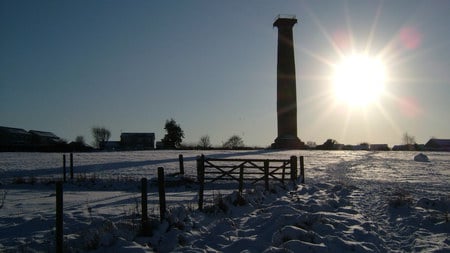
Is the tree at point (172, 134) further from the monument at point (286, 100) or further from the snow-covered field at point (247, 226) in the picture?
the snow-covered field at point (247, 226)

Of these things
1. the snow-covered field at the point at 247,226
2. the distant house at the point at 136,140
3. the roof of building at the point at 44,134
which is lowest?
the snow-covered field at the point at 247,226

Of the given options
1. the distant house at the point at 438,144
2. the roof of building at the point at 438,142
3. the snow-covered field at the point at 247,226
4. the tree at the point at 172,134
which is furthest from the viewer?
the roof of building at the point at 438,142

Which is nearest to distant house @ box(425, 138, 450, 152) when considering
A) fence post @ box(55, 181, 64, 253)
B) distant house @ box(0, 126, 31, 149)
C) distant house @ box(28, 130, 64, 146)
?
distant house @ box(28, 130, 64, 146)

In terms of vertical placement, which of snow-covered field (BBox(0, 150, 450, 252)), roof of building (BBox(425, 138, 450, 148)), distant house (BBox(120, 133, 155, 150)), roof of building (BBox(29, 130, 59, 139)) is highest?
roof of building (BBox(29, 130, 59, 139))

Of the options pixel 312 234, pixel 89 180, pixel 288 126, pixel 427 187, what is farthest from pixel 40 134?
pixel 312 234

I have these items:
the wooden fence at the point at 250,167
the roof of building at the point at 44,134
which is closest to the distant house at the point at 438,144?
the roof of building at the point at 44,134

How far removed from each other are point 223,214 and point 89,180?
14.7 meters

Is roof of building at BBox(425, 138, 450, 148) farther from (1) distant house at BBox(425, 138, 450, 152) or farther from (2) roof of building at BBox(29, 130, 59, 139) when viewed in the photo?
(2) roof of building at BBox(29, 130, 59, 139)

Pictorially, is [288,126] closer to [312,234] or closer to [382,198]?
[382,198]

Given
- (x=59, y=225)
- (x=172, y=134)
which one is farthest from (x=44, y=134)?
(x=59, y=225)

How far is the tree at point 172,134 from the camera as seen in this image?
89.8 m

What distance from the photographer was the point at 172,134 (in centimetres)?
8981

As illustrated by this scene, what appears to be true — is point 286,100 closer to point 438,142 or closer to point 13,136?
point 13,136

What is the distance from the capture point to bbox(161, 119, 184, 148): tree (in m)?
89.8
